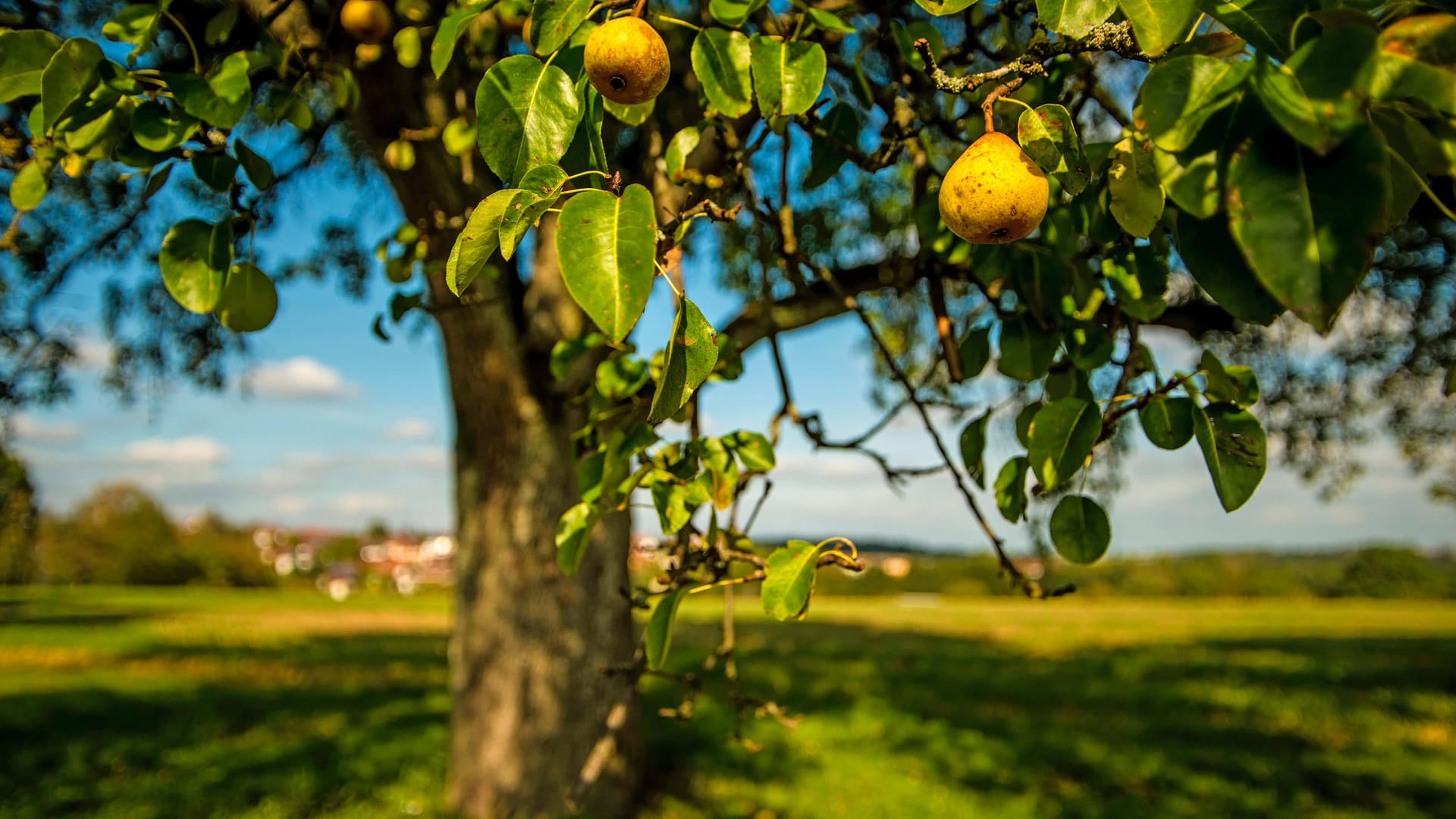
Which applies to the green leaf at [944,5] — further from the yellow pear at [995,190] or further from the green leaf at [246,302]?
the green leaf at [246,302]

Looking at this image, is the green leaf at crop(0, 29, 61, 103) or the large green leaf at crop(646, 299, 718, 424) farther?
the green leaf at crop(0, 29, 61, 103)

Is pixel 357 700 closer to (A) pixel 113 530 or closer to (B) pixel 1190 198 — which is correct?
(B) pixel 1190 198

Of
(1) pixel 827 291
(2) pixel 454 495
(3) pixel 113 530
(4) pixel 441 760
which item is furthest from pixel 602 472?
(3) pixel 113 530

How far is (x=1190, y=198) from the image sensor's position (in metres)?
0.76

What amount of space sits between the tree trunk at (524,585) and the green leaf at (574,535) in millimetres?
2263

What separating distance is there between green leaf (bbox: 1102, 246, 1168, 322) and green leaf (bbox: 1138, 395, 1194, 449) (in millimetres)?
262

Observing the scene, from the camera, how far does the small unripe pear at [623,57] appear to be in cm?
101

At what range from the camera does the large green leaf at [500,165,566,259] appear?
0.82 metres

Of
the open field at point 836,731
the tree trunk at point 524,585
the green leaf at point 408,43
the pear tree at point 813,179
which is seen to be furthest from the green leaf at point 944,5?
the open field at point 836,731

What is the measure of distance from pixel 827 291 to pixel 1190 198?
117 inches

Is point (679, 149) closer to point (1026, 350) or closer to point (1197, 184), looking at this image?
point (1026, 350)

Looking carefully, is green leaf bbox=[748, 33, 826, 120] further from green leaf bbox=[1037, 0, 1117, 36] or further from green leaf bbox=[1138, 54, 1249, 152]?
green leaf bbox=[1138, 54, 1249, 152]

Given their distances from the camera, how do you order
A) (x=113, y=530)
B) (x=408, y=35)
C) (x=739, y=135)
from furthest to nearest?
(x=113, y=530) → (x=739, y=135) → (x=408, y=35)

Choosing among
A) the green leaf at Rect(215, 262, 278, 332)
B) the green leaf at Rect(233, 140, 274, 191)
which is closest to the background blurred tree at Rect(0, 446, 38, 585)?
the green leaf at Rect(215, 262, 278, 332)
